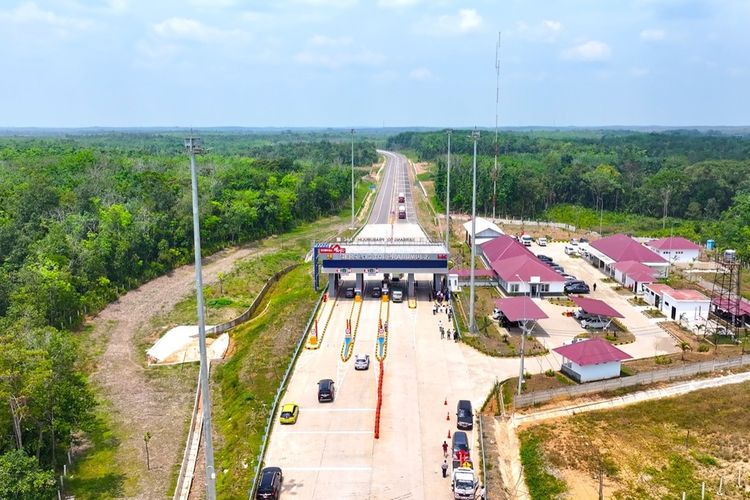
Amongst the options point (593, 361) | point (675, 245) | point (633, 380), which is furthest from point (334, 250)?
point (675, 245)

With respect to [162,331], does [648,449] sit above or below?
above

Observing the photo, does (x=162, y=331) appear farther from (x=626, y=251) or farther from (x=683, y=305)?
(x=626, y=251)

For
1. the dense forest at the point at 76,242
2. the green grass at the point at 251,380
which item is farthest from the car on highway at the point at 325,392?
the dense forest at the point at 76,242

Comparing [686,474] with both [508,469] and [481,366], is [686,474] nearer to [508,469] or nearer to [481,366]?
[508,469]

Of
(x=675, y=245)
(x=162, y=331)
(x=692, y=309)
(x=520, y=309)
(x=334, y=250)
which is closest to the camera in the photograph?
(x=520, y=309)

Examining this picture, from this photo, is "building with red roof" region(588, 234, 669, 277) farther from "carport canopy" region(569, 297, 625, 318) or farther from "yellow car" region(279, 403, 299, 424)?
"yellow car" region(279, 403, 299, 424)

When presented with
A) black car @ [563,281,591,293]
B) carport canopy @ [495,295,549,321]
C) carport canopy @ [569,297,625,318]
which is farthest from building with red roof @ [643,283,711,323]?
carport canopy @ [495,295,549,321]

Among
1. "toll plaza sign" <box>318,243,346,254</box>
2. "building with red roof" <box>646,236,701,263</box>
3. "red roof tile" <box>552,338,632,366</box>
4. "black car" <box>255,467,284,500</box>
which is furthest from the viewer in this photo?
"building with red roof" <box>646,236,701,263</box>
